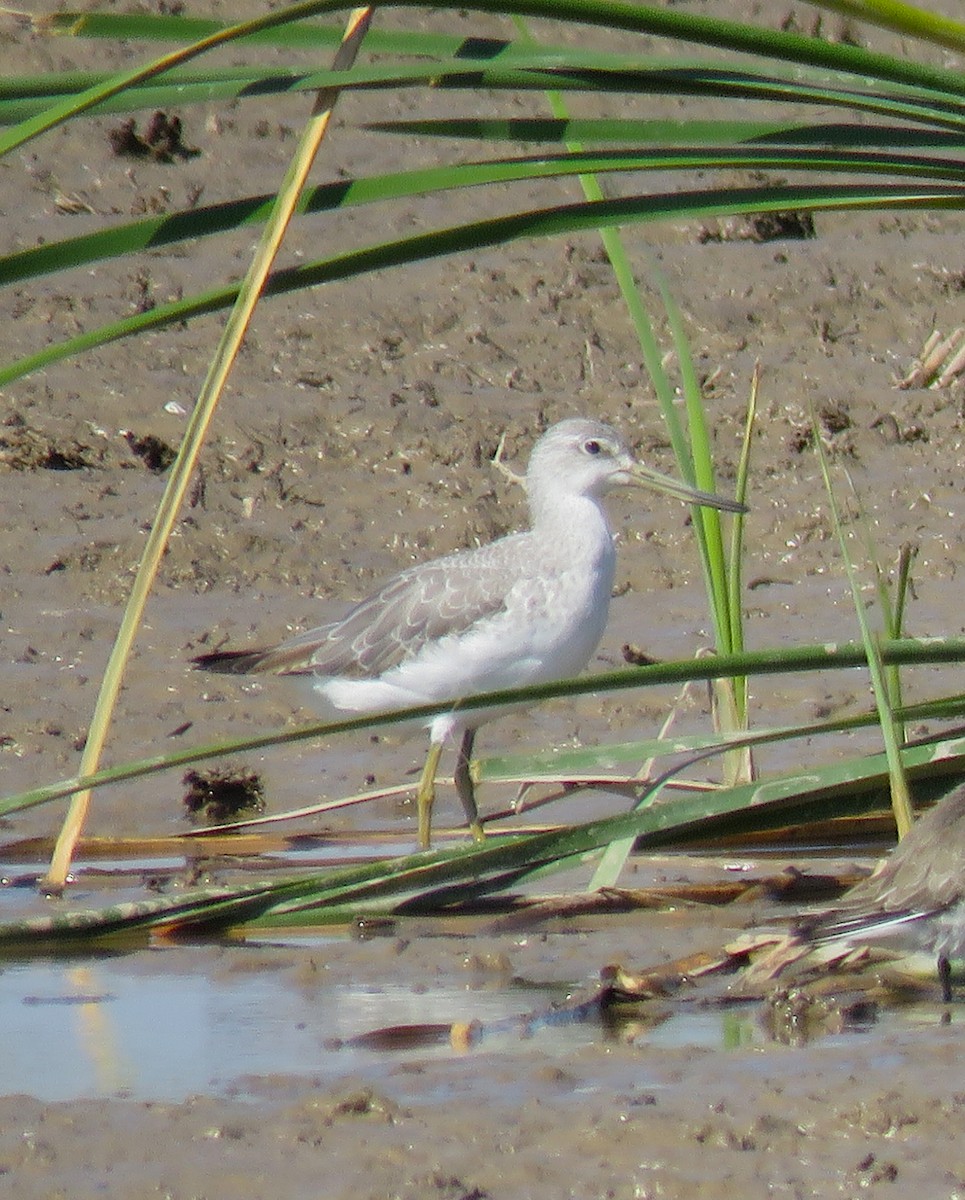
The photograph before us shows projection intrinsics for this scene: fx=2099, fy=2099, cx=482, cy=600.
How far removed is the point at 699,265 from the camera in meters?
10.7

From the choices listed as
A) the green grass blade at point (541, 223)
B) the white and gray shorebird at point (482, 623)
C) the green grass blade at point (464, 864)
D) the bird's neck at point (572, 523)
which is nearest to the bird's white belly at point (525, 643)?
the white and gray shorebird at point (482, 623)

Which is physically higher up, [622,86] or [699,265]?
[699,265]

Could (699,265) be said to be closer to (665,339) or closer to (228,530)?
(665,339)

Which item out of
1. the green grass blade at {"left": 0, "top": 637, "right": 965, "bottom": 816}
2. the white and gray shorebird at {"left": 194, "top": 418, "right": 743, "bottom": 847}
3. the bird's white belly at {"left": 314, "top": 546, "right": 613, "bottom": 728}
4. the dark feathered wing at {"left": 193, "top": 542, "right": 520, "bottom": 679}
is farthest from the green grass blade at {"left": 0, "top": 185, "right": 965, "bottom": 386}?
the dark feathered wing at {"left": 193, "top": 542, "right": 520, "bottom": 679}

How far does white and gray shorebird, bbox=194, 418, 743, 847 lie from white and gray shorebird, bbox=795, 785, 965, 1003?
2.02m

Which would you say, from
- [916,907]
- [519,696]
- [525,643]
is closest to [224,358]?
[519,696]

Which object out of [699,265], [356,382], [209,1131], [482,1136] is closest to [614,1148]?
[482,1136]

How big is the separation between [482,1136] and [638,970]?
1.05 meters

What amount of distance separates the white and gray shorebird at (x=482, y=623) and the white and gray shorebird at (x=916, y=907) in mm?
2021

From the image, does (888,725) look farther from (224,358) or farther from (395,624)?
(395,624)

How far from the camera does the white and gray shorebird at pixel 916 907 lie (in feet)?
14.3

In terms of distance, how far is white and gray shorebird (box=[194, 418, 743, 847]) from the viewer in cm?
661

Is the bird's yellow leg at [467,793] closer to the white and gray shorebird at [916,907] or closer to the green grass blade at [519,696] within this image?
the white and gray shorebird at [916,907]

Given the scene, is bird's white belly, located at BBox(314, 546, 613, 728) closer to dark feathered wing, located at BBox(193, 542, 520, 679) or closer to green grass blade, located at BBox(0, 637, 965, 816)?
dark feathered wing, located at BBox(193, 542, 520, 679)
